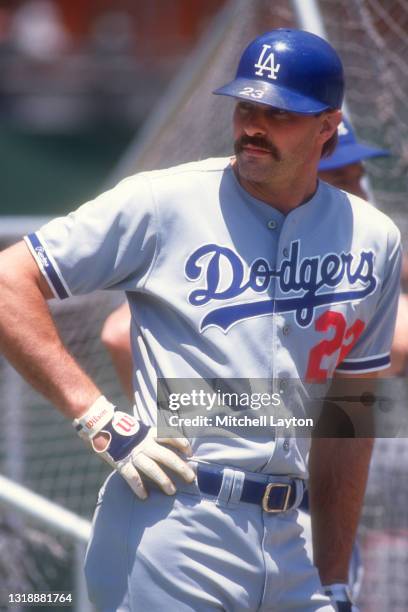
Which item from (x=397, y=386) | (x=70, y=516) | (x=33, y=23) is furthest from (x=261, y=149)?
(x=33, y=23)

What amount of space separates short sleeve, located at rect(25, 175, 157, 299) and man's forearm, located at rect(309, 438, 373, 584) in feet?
→ 2.29

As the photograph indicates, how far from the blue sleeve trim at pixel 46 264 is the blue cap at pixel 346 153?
1376mm

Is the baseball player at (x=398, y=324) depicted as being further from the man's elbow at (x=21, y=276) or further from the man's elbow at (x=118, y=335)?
the man's elbow at (x=21, y=276)

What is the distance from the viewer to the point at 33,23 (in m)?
16.1

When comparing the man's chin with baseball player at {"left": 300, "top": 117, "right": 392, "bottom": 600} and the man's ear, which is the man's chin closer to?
the man's ear

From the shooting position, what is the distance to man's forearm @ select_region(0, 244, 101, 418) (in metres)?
2.55

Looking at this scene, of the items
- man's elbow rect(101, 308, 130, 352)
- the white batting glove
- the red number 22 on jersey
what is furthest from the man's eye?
man's elbow rect(101, 308, 130, 352)

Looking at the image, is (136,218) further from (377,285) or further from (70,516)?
(70,516)

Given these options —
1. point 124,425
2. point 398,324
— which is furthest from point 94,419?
point 398,324

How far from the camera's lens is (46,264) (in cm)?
259

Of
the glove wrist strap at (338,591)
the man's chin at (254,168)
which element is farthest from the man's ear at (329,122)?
the glove wrist strap at (338,591)

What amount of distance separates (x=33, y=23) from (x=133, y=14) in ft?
4.42

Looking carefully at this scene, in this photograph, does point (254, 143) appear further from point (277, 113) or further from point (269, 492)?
point (269, 492)

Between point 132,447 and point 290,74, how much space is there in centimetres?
93
